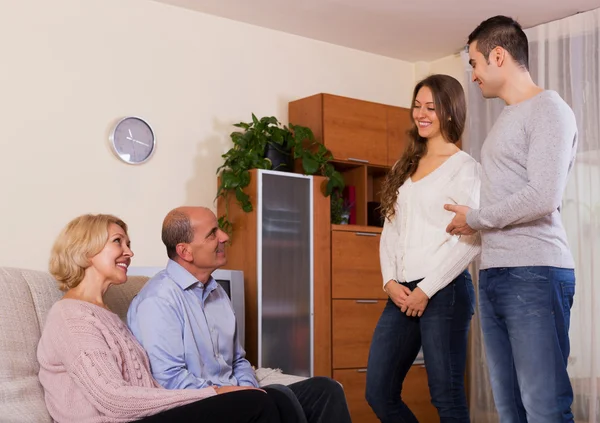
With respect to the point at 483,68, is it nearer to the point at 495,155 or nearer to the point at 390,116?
the point at 495,155

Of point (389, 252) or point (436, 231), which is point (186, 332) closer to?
point (389, 252)

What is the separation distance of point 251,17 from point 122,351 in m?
3.22

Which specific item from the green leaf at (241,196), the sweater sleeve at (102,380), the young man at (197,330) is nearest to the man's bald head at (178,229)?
the young man at (197,330)

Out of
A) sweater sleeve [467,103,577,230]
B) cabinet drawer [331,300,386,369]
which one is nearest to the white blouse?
sweater sleeve [467,103,577,230]

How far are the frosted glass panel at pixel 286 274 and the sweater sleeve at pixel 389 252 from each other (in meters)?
1.81

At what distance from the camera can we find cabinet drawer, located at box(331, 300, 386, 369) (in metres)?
5.02

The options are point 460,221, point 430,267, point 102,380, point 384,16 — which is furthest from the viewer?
point 384,16

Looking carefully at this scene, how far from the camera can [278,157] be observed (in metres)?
4.96

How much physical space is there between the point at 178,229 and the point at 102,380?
27.8 inches

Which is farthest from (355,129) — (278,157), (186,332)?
(186,332)

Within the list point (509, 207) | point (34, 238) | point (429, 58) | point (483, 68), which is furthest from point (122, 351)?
point (429, 58)

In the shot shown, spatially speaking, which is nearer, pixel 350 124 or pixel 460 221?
pixel 460 221

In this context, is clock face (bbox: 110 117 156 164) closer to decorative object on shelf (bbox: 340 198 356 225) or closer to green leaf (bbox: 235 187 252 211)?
green leaf (bbox: 235 187 252 211)

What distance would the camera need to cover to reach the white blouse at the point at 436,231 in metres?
2.76
